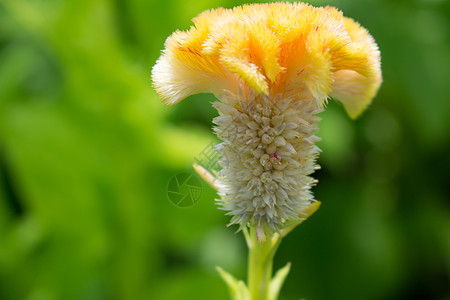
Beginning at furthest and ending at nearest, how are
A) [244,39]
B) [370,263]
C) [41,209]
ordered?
[370,263] → [41,209] → [244,39]

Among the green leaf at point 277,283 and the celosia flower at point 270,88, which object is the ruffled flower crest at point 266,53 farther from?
the green leaf at point 277,283

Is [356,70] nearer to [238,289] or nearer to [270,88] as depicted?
[270,88]

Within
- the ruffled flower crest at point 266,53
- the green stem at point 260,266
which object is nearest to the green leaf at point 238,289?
the green stem at point 260,266

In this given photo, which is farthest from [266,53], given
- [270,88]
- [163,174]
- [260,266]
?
[163,174]

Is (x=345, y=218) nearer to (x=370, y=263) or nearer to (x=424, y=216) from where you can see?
(x=370, y=263)

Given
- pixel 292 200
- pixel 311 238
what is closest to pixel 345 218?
pixel 311 238

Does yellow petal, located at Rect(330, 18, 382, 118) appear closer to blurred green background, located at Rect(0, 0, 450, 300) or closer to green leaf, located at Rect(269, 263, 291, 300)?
green leaf, located at Rect(269, 263, 291, 300)
